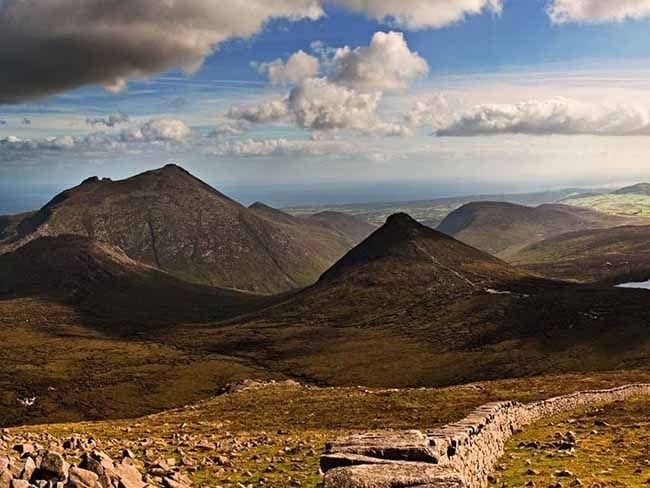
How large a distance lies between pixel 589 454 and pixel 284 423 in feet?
119

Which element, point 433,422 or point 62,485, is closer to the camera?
point 62,485

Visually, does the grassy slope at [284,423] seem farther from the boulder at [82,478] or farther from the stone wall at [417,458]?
the boulder at [82,478]

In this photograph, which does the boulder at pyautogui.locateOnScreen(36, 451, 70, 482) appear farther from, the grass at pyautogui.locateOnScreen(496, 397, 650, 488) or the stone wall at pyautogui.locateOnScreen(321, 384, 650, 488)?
the grass at pyautogui.locateOnScreen(496, 397, 650, 488)

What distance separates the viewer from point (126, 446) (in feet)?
127

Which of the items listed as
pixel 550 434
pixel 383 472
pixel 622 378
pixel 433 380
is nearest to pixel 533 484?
pixel 383 472

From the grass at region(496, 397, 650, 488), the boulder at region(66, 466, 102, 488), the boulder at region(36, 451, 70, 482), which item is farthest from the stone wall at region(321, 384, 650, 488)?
the boulder at region(36, 451, 70, 482)

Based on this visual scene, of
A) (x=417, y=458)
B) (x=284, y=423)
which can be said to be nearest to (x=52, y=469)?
(x=417, y=458)

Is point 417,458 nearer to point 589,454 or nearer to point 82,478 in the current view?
point 82,478

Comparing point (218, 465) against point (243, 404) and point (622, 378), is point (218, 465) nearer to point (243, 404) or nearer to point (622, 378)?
point (243, 404)

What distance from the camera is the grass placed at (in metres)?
28.6

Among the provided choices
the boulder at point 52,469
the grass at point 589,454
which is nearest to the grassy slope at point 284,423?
the boulder at point 52,469

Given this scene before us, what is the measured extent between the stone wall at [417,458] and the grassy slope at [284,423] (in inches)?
212

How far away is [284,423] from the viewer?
64625 mm

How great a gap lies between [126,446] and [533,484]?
989 inches
